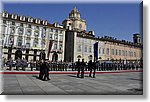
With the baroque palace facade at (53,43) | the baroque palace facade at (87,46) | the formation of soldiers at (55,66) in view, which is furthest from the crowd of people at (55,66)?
the baroque palace facade at (87,46)

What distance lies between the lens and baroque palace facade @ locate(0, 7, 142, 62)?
103 ft

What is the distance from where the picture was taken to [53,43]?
3700 centimetres

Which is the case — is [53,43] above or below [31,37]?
below

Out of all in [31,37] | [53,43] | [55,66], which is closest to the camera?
[55,66]

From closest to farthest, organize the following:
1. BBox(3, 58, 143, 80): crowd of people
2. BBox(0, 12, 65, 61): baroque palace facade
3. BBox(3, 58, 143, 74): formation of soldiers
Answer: BBox(3, 58, 143, 80): crowd of people, BBox(3, 58, 143, 74): formation of soldiers, BBox(0, 12, 65, 61): baroque palace facade

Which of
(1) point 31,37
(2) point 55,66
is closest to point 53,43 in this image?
(1) point 31,37

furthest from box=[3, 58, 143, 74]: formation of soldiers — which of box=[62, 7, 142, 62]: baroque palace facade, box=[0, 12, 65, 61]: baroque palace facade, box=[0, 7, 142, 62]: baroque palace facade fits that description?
box=[62, 7, 142, 62]: baroque palace facade

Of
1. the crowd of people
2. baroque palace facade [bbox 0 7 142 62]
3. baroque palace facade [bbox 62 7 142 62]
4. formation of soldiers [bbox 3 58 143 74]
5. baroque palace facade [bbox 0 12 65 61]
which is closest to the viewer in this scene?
the crowd of people

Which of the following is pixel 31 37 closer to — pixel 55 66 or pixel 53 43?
pixel 53 43

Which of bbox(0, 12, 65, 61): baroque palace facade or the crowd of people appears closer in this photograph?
the crowd of people

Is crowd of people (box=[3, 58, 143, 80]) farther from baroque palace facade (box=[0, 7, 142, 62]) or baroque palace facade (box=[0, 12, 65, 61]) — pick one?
baroque palace facade (box=[0, 12, 65, 61])

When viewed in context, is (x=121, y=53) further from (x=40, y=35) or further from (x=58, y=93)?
(x=58, y=93)

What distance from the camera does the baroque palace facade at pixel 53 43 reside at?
103 feet
